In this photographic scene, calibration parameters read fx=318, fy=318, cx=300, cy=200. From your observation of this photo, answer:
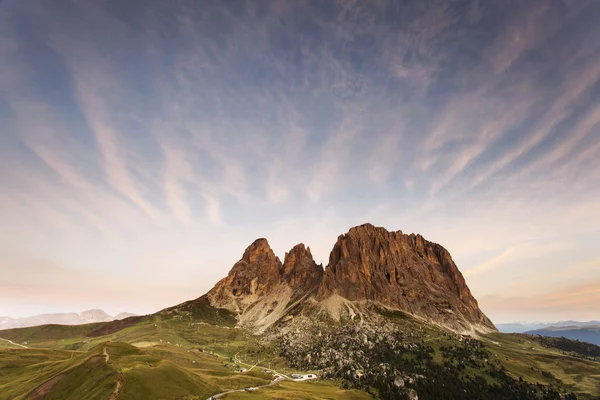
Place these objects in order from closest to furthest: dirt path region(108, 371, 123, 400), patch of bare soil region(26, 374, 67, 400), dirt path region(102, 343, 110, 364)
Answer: dirt path region(108, 371, 123, 400), patch of bare soil region(26, 374, 67, 400), dirt path region(102, 343, 110, 364)

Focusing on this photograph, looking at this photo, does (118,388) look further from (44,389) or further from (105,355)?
(44,389)

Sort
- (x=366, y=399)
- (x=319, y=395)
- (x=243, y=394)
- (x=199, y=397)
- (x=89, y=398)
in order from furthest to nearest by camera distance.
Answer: (x=366, y=399) → (x=319, y=395) → (x=243, y=394) → (x=199, y=397) → (x=89, y=398)

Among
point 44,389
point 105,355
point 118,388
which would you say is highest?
point 105,355

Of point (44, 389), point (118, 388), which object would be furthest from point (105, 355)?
point (118, 388)

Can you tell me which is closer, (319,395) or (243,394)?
(243,394)

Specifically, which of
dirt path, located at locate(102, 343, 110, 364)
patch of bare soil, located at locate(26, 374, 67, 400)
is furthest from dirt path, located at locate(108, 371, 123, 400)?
patch of bare soil, located at locate(26, 374, 67, 400)

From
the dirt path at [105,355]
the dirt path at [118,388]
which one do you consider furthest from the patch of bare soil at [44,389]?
the dirt path at [118,388]

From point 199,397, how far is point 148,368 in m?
27.4

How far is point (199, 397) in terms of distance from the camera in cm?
13912

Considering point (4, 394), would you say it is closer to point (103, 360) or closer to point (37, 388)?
point (37, 388)

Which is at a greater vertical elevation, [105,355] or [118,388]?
[105,355]

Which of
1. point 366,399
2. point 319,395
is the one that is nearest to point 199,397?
point 319,395

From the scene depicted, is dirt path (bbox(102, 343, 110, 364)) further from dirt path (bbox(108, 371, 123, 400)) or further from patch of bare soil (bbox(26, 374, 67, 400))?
dirt path (bbox(108, 371, 123, 400))

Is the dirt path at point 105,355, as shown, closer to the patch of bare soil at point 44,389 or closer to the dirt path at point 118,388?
the patch of bare soil at point 44,389
